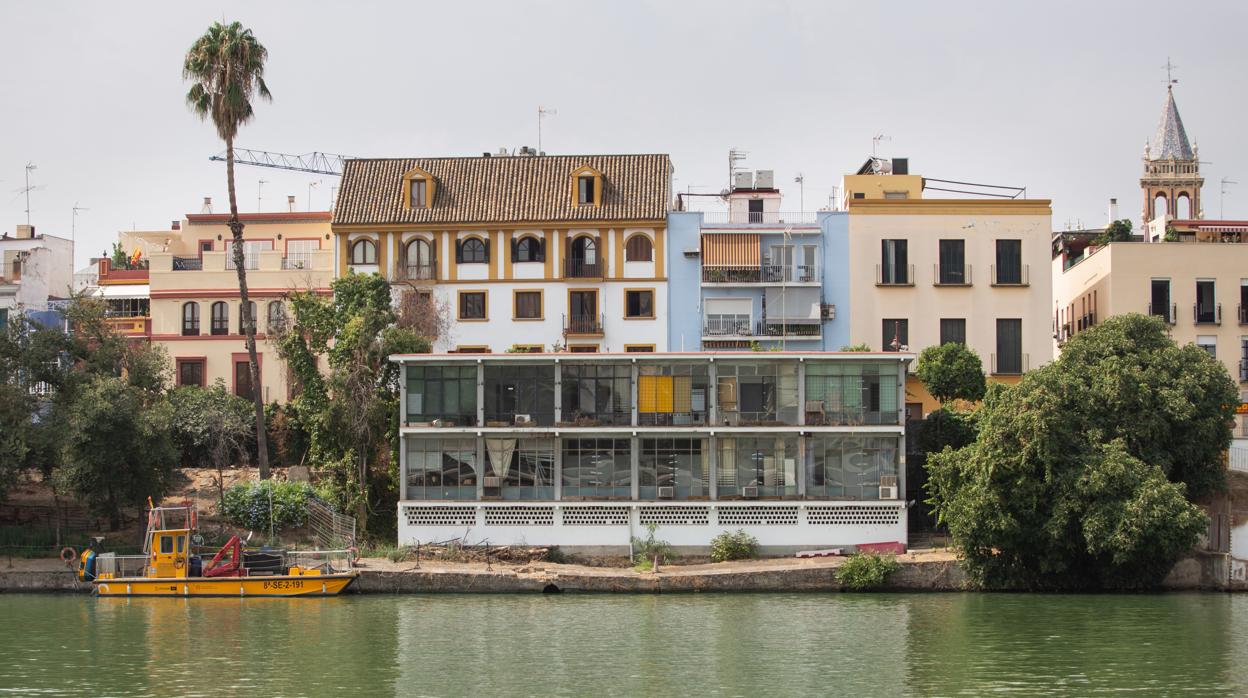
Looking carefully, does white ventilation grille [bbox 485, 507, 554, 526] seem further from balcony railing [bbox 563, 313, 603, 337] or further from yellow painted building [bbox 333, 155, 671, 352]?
balcony railing [bbox 563, 313, 603, 337]

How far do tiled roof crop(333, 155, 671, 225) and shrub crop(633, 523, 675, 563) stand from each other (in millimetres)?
17015

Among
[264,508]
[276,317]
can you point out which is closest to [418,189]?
[276,317]

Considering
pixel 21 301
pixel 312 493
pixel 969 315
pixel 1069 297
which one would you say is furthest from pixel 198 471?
pixel 1069 297

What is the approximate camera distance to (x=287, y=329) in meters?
61.0

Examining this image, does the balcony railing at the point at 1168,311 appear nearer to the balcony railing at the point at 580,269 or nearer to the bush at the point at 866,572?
the bush at the point at 866,572

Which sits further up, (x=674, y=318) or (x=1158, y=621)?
(x=674, y=318)

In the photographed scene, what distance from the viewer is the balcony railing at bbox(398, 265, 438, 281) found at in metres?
65.2

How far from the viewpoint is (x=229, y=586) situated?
1886 inches

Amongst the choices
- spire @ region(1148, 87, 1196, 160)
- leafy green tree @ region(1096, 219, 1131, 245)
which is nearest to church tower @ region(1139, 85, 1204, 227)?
spire @ region(1148, 87, 1196, 160)

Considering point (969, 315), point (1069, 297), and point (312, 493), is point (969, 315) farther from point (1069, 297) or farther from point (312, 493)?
point (312, 493)

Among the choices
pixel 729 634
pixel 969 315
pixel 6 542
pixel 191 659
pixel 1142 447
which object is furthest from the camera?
pixel 969 315

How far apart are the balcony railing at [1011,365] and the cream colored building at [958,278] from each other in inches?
2.1

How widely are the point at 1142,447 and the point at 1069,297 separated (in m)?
24.9

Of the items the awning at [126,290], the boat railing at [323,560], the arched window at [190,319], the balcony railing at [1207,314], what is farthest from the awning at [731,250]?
the awning at [126,290]
